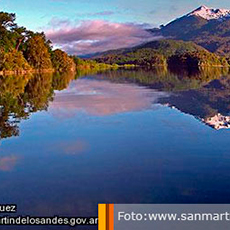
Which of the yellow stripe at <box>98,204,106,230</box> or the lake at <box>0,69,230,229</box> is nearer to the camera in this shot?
the yellow stripe at <box>98,204,106,230</box>

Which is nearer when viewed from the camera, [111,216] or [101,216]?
[111,216]

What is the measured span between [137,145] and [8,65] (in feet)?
300

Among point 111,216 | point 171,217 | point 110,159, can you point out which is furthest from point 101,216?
point 110,159

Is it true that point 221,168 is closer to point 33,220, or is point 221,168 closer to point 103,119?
point 33,220

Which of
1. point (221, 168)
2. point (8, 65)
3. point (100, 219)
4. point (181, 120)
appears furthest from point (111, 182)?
point (8, 65)

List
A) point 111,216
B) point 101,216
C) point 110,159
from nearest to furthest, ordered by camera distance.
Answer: point 111,216, point 101,216, point 110,159

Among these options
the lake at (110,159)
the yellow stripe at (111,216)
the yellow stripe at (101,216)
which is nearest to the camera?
the yellow stripe at (111,216)

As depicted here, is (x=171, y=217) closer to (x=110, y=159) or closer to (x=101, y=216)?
(x=101, y=216)

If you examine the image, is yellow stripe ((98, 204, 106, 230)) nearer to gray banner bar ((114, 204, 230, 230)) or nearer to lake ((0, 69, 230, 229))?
lake ((0, 69, 230, 229))

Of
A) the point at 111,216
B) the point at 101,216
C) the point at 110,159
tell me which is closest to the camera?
the point at 111,216

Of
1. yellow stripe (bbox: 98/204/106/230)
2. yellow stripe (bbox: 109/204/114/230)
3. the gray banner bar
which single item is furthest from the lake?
the gray banner bar

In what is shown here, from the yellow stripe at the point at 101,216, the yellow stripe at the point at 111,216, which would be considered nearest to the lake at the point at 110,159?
the yellow stripe at the point at 101,216

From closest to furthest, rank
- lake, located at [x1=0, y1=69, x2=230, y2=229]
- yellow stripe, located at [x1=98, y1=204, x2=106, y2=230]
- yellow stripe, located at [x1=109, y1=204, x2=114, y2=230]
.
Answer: yellow stripe, located at [x1=109, y1=204, x2=114, y2=230] < yellow stripe, located at [x1=98, y1=204, x2=106, y2=230] < lake, located at [x1=0, y1=69, x2=230, y2=229]

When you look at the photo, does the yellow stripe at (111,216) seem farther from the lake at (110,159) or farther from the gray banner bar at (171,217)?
the lake at (110,159)
